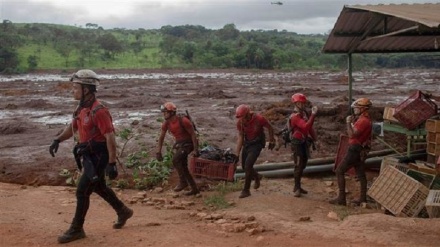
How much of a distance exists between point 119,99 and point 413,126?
63.5 feet

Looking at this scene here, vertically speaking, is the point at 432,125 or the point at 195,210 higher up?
the point at 432,125

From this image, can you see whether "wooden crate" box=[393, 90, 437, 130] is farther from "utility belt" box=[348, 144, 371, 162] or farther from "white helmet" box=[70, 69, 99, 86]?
"white helmet" box=[70, 69, 99, 86]

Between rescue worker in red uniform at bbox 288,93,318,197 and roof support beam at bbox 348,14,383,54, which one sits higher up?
roof support beam at bbox 348,14,383,54

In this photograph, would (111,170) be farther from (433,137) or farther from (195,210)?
(433,137)

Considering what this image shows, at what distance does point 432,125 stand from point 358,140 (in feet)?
5.40

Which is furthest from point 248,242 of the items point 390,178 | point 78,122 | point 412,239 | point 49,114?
point 49,114

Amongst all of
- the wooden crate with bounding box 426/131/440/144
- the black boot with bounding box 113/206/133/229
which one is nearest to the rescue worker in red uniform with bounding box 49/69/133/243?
the black boot with bounding box 113/206/133/229

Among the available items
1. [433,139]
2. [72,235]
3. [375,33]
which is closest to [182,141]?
[72,235]

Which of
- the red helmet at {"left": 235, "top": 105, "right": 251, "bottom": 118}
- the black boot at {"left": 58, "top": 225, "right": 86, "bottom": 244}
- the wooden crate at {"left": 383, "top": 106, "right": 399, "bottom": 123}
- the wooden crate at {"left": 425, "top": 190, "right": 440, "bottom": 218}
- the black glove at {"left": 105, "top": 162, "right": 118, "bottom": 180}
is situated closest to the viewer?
the black glove at {"left": 105, "top": 162, "right": 118, "bottom": 180}

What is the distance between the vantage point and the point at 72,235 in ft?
21.2

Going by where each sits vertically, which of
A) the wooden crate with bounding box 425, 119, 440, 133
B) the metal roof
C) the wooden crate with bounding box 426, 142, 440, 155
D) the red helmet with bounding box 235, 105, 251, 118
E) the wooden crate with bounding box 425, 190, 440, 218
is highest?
the metal roof

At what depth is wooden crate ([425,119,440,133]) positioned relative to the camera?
9.30 m

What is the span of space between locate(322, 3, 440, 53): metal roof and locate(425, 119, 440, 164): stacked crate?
5.25ft

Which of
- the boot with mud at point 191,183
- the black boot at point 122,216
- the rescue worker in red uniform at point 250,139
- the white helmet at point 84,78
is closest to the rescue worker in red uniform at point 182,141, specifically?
the boot with mud at point 191,183
